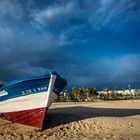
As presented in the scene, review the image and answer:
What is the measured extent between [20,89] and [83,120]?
138 inches

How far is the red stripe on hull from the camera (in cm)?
1134

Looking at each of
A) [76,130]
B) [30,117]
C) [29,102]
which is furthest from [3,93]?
[76,130]

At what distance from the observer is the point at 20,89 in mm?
11461

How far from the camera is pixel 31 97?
37.3 ft

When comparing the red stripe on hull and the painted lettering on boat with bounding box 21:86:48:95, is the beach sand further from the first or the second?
the painted lettering on boat with bounding box 21:86:48:95

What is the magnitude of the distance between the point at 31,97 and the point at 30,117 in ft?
3.11

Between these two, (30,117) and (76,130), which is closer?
(76,130)

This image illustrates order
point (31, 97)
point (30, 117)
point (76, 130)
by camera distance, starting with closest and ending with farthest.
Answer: point (76, 130) → point (31, 97) → point (30, 117)

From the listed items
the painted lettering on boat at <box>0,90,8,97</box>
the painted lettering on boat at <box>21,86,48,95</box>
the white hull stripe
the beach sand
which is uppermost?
the painted lettering on boat at <box>0,90,8,97</box>

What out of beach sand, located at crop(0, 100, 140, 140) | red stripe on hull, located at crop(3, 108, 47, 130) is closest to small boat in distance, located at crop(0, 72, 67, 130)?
red stripe on hull, located at crop(3, 108, 47, 130)

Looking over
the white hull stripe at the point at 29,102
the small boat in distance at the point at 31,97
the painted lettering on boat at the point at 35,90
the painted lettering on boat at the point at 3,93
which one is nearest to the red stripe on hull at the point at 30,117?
the small boat in distance at the point at 31,97

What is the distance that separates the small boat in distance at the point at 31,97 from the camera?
36.8 ft

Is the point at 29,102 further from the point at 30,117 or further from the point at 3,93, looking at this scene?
the point at 3,93

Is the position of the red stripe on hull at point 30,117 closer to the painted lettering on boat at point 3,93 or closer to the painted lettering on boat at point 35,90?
the painted lettering on boat at point 35,90
